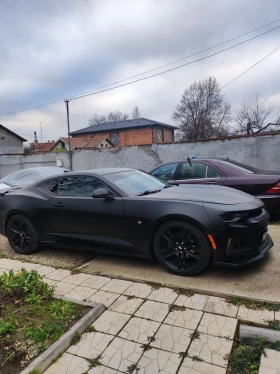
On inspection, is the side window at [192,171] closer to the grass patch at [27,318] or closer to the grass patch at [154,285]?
the grass patch at [154,285]

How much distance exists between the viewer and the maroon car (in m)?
5.20

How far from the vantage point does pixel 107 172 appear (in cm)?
415

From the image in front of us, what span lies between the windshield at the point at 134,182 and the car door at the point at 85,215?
0.61ft

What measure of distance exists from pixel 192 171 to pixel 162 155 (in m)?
4.73

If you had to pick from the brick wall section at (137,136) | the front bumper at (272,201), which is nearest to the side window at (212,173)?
the front bumper at (272,201)

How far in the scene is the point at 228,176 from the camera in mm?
5582

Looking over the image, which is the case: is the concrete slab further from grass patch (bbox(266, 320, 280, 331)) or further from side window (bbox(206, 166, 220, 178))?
side window (bbox(206, 166, 220, 178))

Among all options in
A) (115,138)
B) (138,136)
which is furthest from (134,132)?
(115,138)

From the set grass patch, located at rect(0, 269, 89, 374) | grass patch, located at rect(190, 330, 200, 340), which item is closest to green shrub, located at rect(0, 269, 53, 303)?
grass patch, located at rect(0, 269, 89, 374)

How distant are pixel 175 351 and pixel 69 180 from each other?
287 cm

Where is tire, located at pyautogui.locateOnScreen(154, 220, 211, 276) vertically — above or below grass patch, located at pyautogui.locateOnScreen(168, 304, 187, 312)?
above

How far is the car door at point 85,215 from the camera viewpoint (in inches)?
143

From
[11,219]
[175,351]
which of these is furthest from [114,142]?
[175,351]

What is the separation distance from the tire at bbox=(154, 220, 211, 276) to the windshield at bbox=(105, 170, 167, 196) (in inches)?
29.1
